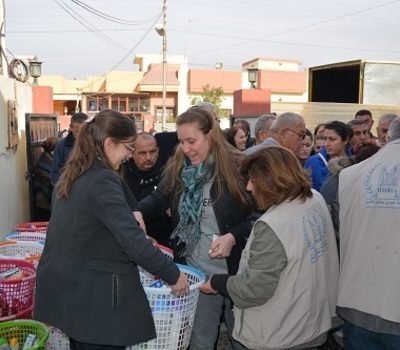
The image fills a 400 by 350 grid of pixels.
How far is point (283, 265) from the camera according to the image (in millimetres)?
2184

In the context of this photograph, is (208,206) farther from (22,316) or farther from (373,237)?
(22,316)

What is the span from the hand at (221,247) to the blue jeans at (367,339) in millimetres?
747

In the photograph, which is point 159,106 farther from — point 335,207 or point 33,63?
point 335,207

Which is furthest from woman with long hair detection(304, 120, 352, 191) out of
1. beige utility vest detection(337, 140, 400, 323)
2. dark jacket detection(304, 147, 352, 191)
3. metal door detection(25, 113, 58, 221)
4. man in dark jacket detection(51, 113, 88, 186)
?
metal door detection(25, 113, 58, 221)

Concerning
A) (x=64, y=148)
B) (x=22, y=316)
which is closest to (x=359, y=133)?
(x=64, y=148)

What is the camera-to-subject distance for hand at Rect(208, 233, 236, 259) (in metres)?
2.73

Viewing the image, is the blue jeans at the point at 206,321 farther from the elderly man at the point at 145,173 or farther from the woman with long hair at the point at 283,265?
the elderly man at the point at 145,173

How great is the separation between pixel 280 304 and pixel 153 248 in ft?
2.17

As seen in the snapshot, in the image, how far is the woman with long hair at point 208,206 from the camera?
2.95 metres

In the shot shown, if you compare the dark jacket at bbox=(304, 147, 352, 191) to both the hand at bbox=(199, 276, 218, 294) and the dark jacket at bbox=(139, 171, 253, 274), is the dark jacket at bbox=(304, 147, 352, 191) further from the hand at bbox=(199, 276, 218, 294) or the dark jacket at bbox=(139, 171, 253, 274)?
the hand at bbox=(199, 276, 218, 294)

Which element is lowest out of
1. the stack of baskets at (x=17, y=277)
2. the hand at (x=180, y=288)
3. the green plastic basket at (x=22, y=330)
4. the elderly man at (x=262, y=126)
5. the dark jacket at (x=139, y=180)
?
the green plastic basket at (x=22, y=330)

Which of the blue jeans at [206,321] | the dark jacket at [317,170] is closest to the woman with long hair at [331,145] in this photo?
the dark jacket at [317,170]

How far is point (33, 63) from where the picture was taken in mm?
10422

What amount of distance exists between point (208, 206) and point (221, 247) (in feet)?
1.07
